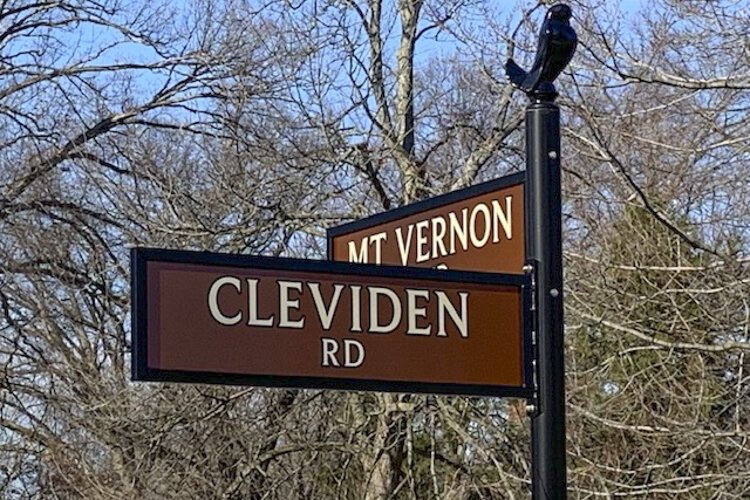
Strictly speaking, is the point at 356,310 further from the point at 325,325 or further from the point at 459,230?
the point at 459,230

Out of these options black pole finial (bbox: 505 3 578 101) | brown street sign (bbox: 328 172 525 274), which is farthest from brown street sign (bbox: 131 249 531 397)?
black pole finial (bbox: 505 3 578 101)

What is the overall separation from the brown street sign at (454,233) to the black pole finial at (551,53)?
20 centimetres

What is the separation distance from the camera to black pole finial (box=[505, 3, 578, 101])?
3.14 metres

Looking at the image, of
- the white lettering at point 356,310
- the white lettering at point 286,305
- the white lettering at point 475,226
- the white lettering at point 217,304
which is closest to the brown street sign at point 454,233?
the white lettering at point 475,226

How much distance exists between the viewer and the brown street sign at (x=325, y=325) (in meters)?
2.91

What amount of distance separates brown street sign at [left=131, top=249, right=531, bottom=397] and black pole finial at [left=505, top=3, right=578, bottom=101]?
0.41m

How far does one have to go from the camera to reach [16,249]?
12672mm

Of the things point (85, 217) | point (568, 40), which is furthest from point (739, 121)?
point (85, 217)

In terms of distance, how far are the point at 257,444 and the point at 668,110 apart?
13.2 feet

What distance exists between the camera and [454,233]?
3.40 meters

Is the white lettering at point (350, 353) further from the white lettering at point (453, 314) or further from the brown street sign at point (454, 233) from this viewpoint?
the brown street sign at point (454, 233)

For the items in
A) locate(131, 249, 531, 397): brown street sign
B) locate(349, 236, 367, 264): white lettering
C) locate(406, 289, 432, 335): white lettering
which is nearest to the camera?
locate(131, 249, 531, 397): brown street sign

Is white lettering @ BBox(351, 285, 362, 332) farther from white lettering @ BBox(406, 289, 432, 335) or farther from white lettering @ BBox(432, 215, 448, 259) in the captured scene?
white lettering @ BBox(432, 215, 448, 259)

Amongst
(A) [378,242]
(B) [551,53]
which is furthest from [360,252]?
(B) [551,53]
